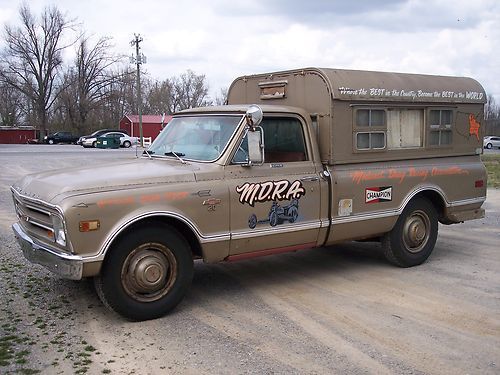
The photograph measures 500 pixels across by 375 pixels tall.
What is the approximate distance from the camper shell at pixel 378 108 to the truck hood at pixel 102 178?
5.85ft

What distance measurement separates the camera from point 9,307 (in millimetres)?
5410

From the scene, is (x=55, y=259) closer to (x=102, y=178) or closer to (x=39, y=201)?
(x=39, y=201)

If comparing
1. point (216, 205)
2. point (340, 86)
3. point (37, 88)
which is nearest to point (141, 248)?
point (216, 205)

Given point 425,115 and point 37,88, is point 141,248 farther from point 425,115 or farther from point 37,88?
point 37,88

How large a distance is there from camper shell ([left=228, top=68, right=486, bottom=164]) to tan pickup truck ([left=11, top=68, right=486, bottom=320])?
0.02 m

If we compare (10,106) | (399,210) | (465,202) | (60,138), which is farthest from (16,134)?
(399,210)

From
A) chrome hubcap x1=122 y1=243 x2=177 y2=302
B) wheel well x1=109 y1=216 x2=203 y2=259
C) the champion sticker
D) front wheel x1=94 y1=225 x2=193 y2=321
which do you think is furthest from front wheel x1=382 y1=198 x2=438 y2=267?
chrome hubcap x1=122 y1=243 x2=177 y2=302

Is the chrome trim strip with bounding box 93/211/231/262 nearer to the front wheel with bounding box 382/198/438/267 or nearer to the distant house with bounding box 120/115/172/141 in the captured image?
the front wheel with bounding box 382/198/438/267

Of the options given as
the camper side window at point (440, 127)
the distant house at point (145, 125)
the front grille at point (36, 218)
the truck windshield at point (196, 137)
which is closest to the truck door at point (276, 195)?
the truck windshield at point (196, 137)

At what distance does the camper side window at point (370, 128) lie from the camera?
21.6 feet

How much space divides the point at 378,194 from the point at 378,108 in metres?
1.04

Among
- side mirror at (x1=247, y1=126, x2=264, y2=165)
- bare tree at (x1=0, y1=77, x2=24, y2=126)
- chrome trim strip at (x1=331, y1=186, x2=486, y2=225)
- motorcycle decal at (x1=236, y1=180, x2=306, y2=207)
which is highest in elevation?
bare tree at (x1=0, y1=77, x2=24, y2=126)

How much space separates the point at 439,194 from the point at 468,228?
2878 mm

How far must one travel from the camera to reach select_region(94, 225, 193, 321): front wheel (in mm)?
4957
